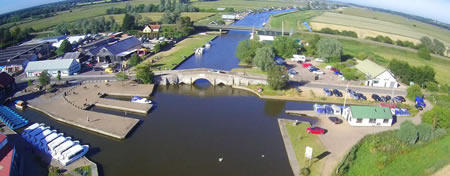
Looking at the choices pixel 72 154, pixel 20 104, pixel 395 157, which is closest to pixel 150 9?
pixel 20 104

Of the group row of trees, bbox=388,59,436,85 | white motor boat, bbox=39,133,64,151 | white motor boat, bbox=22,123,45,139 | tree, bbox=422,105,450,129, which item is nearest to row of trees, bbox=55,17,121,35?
A: white motor boat, bbox=22,123,45,139

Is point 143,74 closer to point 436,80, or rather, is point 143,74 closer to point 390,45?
point 436,80

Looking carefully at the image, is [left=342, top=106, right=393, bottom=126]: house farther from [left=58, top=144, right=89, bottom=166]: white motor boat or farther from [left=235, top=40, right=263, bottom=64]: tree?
[left=58, top=144, right=89, bottom=166]: white motor boat

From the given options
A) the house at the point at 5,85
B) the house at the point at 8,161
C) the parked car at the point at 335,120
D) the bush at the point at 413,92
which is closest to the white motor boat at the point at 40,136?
the house at the point at 8,161

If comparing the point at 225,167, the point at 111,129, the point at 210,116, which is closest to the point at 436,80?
the point at 210,116

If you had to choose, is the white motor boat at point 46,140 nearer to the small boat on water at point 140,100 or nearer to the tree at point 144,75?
the small boat on water at point 140,100

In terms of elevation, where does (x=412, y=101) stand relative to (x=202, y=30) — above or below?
below

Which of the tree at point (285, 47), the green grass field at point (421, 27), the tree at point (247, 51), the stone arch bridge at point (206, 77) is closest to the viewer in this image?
the stone arch bridge at point (206, 77)
